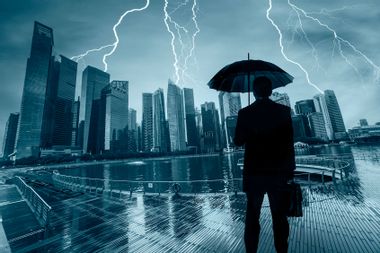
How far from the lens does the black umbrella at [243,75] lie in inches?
154

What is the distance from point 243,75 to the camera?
181 inches

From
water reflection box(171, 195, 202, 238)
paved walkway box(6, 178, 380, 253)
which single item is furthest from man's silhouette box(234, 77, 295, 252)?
water reflection box(171, 195, 202, 238)

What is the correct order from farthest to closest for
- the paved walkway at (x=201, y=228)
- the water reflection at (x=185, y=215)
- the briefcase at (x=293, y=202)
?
the water reflection at (x=185, y=215) → the paved walkway at (x=201, y=228) → the briefcase at (x=293, y=202)

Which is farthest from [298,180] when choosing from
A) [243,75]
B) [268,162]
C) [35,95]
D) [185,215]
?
[35,95]

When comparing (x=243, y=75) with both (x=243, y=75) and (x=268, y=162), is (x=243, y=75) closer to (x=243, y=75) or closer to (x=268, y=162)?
(x=243, y=75)

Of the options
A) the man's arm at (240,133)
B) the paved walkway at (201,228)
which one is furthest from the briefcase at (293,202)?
the paved walkway at (201,228)

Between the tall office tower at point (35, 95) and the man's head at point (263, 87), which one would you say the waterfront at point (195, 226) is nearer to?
the man's head at point (263, 87)

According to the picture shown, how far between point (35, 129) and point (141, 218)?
230 m

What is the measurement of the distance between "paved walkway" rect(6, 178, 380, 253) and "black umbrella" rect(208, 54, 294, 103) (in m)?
3.89

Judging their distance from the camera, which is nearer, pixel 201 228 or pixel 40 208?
pixel 201 228

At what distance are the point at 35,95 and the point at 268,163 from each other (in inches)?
9493

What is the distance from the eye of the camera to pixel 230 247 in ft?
14.3

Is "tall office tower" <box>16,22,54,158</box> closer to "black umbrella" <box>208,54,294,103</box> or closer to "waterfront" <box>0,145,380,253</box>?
"waterfront" <box>0,145,380,253</box>

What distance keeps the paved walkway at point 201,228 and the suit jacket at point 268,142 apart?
2740 millimetres
